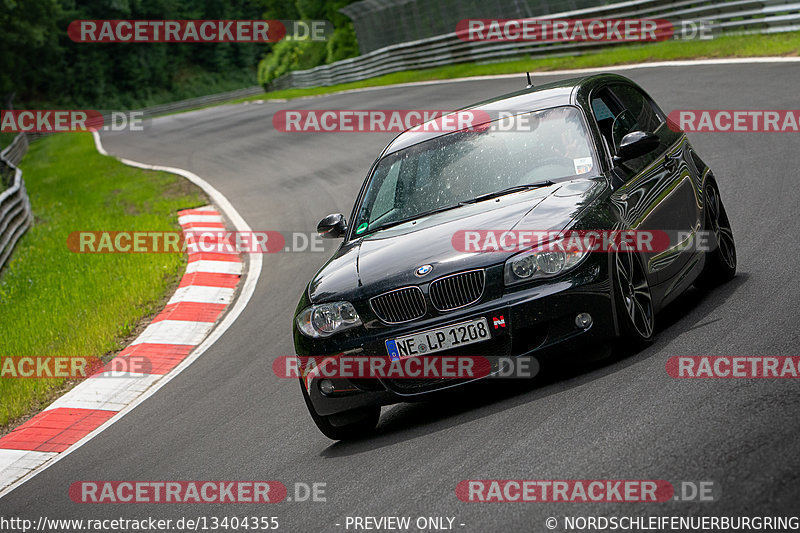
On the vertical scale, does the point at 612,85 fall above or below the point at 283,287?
above

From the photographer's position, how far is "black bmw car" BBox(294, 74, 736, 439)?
5.75 meters

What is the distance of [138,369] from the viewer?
9.73 m

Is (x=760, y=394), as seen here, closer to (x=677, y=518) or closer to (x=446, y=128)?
(x=677, y=518)


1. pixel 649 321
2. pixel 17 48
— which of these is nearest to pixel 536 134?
pixel 649 321

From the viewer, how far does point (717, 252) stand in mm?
7453

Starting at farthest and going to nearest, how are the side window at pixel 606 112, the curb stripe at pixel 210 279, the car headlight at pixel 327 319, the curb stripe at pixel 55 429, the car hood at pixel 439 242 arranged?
the curb stripe at pixel 210 279 → the curb stripe at pixel 55 429 → the side window at pixel 606 112 → the car headlight at pixel 327 319 → the car hood at pixel 439 242

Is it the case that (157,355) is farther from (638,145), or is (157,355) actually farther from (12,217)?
(12,217)

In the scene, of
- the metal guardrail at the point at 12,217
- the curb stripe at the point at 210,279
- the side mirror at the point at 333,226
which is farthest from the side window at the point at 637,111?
the metal guardrail at the point at 12,217

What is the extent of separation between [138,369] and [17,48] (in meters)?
68.1

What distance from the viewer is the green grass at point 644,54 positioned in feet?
65.2

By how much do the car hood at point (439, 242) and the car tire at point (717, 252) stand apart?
1383mm

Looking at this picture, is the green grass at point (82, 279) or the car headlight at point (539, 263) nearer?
the car headlight at point (539, 263)

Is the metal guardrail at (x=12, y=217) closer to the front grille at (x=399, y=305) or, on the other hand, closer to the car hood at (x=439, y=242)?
the car hood at (x=439, y=242)

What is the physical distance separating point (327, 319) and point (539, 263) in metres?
1.25
